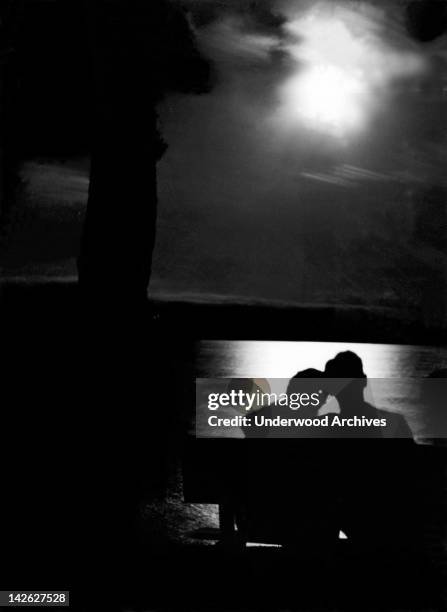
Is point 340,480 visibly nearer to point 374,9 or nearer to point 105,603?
point 105,603

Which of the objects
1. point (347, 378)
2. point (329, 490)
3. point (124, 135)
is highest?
point (124, 135)

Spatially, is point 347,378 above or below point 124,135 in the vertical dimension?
below

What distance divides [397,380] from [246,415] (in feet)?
394

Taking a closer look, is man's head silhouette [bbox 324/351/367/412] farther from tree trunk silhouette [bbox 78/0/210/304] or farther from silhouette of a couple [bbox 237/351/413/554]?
tree trunk silhouette [bbox 78/0/210/304]

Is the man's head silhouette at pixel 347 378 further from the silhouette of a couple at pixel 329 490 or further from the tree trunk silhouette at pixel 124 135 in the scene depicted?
the tree trunk silhouette at pixel 124 135

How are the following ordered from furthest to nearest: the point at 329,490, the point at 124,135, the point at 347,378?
the point at 124,135
the point at 347,378
the point at 329,490

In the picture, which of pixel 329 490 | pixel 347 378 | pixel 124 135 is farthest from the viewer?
pixel 124 135

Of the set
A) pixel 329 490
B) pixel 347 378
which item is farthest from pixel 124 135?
pixel 329 490

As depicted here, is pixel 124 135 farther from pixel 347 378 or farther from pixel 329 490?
pixel 329 490

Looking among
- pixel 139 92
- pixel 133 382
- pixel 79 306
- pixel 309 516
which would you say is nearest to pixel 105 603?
pixel 309 516

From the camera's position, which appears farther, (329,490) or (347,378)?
(347,378)

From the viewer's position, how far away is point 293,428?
10.9 feet

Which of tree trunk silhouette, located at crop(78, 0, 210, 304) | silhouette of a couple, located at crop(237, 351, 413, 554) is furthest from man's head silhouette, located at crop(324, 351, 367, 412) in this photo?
tree trunk silhouette, located at crop(78, 0, 210, 304)

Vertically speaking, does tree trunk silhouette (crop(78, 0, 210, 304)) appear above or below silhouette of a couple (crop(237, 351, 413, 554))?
above
